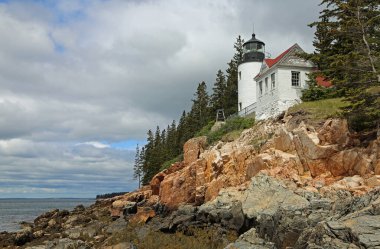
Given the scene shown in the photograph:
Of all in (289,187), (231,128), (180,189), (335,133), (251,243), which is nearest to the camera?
(251,243)

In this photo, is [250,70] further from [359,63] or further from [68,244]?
[68,244]

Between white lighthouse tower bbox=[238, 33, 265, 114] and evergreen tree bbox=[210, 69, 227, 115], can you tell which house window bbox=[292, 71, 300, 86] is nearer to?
white lighthouse tower bbox=[238, 33, 265, 114]

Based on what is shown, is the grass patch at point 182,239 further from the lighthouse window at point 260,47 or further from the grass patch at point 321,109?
the lighthouse window at point 260,47

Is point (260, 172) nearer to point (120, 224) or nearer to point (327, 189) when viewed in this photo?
point (327, 189)

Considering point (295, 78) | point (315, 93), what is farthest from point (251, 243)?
point (295, 78)

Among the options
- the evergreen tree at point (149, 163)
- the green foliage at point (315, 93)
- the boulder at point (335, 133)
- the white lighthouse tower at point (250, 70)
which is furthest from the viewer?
the evergreen tree at point (149, 163)

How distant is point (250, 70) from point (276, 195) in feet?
81.3

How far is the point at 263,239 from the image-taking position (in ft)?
51.7

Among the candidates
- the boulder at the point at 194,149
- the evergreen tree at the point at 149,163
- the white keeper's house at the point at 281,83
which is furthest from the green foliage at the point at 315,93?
the evergreen tree at the point at 149,163

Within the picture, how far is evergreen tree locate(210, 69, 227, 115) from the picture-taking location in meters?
A: 53.6

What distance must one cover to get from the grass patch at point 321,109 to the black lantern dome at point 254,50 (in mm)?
15843

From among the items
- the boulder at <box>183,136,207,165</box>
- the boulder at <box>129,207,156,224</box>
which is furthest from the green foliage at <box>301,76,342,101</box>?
the boulder at <box>129,207,156,224</box>

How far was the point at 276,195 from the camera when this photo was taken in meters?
18.2

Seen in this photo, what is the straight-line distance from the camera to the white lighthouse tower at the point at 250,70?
134 ft
